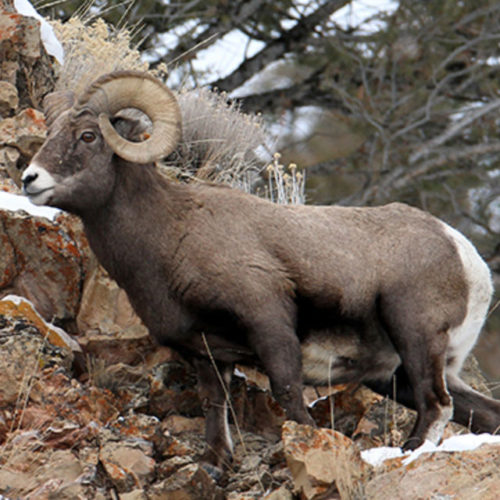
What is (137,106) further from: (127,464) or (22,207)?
(127,464)

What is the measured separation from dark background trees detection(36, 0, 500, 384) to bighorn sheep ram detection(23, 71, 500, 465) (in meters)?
7.03

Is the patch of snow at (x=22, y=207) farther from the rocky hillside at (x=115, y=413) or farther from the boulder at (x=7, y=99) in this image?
the boulder at (x=7, y=99)

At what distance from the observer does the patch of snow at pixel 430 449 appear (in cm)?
528

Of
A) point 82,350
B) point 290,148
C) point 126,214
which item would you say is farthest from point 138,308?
point 290,148

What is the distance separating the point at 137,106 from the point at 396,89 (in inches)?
374

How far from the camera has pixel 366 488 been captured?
16.4ft

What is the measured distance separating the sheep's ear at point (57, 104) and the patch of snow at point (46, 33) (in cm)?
228

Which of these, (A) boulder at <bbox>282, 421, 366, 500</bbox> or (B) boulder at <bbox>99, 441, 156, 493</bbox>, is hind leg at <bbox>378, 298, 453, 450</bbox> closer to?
(A) boulder at <bbox>282, 421, 366, 500</bbox>

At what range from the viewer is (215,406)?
638 cm

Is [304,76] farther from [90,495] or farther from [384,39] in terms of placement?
[90,495]

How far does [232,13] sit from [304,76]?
8.91 ft

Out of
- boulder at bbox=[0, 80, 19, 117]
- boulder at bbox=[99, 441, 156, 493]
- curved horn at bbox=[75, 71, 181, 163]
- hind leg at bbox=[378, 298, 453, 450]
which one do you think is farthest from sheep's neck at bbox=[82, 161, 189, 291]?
boulder at bbox=[0, 80, 19, 117]

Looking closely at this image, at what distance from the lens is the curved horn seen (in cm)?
602

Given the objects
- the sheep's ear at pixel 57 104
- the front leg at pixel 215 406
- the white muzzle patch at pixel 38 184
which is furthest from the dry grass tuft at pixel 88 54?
the front leg at pixel 215 406
